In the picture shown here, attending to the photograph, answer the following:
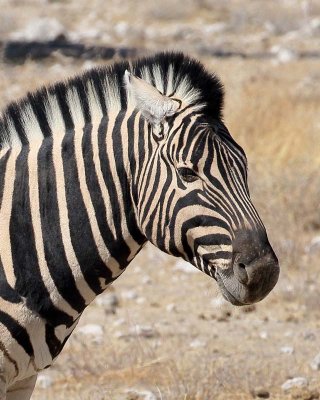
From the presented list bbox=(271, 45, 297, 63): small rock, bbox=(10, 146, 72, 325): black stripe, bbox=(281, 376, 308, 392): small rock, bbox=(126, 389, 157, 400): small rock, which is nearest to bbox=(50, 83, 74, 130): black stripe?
bbox=(10, 146, 72, 325): black stripe

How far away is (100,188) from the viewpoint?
3916 millimetres

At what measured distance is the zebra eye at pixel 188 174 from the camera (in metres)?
3.67

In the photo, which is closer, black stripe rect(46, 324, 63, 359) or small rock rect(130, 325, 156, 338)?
black stripe rect(46, 324, 63, 359)

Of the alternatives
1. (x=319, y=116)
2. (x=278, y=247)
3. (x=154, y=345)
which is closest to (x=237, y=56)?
(x=319, y=116)

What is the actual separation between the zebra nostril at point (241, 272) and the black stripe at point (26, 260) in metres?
0.75

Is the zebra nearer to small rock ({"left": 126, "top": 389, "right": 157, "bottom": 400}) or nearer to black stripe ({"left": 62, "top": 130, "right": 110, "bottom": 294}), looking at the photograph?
black stripe ({"left": 62, "top": 130, "right": 110, "bottom": 294})

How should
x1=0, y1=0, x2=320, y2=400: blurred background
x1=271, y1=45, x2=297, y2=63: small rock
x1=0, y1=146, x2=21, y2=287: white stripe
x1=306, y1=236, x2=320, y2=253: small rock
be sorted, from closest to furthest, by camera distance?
x1=0, y1=146, x2=21, y2=287: white stripe, x1=0, y1=0, x2=320, y2=400: blurred background, x1=306, y1=236, x2=320, y2=253: small rock, x1=271, y1=45, x2=297, y2=63: small rock

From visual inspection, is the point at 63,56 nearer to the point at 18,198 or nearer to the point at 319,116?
the point at 319,116

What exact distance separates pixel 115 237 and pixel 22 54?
12.7 m

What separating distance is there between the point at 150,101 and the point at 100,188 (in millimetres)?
412

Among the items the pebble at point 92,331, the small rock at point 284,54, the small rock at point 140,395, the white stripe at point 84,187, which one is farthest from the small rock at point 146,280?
the small rock at point 284,54

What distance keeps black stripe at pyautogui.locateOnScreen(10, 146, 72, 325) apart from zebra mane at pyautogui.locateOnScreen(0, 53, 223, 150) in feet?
0.67

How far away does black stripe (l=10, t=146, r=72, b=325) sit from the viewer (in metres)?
3.85

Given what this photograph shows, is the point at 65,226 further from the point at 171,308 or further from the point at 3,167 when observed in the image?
the point at 171,308
